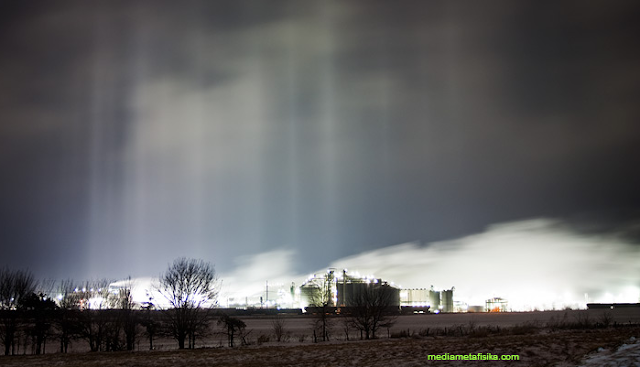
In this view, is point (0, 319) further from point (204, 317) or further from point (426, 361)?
point (426, 361)

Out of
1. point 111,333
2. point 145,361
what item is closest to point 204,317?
point 111,333

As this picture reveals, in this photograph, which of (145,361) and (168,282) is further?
(168,282)

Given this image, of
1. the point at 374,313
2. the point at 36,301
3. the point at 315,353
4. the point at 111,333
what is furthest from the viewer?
the point at 374,313

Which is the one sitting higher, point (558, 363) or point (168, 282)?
point (168, 282)

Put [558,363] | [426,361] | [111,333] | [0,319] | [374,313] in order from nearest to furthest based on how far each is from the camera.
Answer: [558,363] → [426,361] → [111,333] → [0,319] → [374,313]

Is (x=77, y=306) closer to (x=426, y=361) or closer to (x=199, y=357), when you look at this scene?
(x=199, y=357)

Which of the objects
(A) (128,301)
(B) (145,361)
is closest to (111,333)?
(A) (128,301)

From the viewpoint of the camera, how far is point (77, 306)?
53875 millimetres

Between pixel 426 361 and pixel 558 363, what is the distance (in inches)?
236

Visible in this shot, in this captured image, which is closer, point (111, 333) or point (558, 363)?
point (558, 363)

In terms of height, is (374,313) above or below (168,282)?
below

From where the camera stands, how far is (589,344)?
25.1 meters

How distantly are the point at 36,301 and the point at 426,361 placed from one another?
140ft

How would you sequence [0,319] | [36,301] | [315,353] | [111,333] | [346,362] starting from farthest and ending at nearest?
[36,301] → [0,319] → [111,333] → [315,353] → [346,362]
